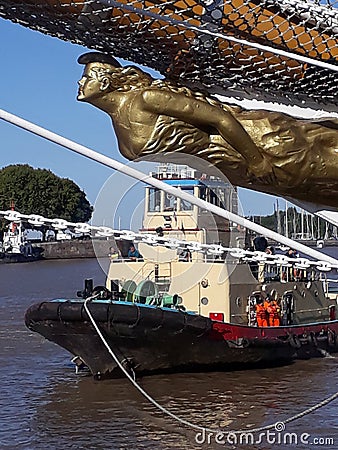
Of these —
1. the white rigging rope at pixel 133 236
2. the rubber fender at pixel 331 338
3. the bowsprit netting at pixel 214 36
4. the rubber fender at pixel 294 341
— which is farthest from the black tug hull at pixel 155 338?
the bowsprit netting at pixel 214 36

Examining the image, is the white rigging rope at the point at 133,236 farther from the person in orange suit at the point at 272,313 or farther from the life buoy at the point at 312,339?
the life buoy at the point at 312,339

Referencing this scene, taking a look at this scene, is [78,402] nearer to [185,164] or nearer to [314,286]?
[314,286]

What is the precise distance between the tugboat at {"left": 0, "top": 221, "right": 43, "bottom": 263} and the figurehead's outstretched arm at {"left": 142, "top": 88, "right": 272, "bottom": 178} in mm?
42709

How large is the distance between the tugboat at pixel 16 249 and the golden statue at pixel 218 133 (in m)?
42.7

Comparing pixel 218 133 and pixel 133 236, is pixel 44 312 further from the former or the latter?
pixel 218 133

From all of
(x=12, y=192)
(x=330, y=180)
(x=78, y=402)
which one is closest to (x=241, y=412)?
(x=78, y=402)

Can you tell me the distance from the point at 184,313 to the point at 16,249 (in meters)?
35.9

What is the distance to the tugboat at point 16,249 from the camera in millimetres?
43906

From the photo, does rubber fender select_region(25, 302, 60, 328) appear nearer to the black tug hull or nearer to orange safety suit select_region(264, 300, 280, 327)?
the black tug hull

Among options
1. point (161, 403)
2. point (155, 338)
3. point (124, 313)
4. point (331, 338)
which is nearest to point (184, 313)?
point (155, 338)

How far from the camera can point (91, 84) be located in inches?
65.5

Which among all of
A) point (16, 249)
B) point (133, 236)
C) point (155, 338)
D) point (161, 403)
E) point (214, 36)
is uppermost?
point (16, 249)

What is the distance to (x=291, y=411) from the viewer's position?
9586mm

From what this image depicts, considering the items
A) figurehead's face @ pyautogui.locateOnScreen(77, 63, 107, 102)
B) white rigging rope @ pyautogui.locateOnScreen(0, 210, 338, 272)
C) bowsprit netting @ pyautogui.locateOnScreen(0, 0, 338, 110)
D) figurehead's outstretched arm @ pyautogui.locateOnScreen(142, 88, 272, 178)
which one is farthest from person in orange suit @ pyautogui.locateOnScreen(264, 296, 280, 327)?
figurehead's face @ pyautogui.locateOnScreen(77, 63, 107, 102)
